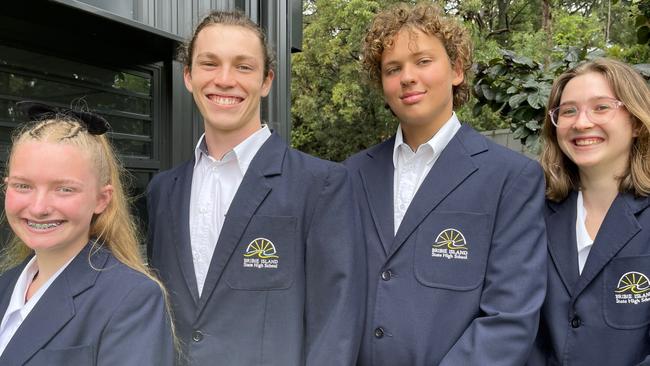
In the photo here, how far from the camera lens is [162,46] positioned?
290 cm

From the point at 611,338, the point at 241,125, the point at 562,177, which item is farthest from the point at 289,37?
the point at 611,338

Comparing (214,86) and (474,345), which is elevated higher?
(214,86)

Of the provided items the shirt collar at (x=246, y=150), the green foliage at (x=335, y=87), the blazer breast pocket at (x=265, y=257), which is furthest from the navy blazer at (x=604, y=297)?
the green foliage at (x=335, y=87)

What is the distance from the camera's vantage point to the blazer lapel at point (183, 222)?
1910mm

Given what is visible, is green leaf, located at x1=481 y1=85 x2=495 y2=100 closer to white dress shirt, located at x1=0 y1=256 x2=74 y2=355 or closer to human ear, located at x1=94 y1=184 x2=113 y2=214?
human ear, located at x1=94 y1=184 x2=113 y2=214

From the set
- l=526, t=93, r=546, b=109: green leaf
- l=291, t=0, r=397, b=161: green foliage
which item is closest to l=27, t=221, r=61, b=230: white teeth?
l=526, t=93, r=546, b=109: green leaf

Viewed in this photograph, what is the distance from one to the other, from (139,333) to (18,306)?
1.37 feet

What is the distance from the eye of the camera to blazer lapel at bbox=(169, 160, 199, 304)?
1910 millimetres

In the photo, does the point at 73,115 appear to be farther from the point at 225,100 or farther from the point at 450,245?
the point at 450,245

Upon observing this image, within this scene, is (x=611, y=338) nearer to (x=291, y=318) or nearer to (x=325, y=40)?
(x=291, y=318)

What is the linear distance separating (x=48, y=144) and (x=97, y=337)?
0.53 meters

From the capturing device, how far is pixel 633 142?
2213 mm

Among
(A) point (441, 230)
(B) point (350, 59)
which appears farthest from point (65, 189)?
(B) point (350, 59)

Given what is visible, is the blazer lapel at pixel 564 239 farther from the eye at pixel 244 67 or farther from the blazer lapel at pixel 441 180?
the eye at pixel 244 67
